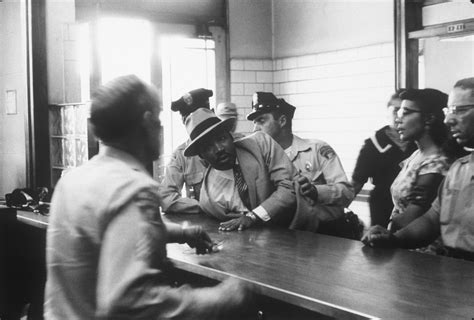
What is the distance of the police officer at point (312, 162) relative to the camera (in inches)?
176

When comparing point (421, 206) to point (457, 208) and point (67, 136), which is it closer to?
point (457, 208)

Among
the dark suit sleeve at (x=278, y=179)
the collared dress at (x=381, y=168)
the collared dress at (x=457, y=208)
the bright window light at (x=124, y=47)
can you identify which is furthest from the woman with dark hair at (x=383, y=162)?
the bright window light at (x=124, y=47)

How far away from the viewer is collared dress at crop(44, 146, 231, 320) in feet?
5.63

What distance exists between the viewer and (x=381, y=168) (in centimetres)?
483

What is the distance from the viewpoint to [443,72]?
605cm

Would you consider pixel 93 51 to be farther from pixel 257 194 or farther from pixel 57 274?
pixel 57 274

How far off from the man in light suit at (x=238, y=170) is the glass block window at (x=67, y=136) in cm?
247

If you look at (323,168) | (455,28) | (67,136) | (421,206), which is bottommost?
(421,206)

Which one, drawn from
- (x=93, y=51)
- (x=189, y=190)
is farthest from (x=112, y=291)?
(x=93, y=51)

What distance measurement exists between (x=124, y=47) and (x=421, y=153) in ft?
13.4

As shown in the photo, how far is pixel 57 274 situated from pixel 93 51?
4.57 meters

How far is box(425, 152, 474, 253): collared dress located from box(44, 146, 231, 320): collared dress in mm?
1505

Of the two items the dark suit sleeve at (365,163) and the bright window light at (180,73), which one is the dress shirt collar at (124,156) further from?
the bright window light at (180,73)

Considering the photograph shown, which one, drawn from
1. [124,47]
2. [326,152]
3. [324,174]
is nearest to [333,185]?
[324,174]
